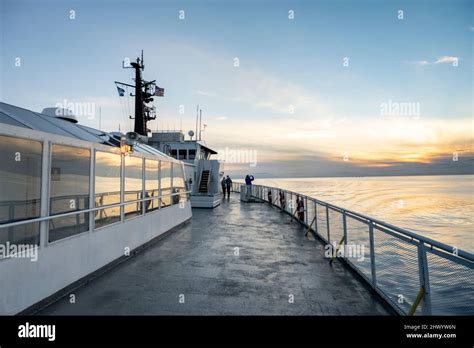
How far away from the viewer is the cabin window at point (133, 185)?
6.40 meters

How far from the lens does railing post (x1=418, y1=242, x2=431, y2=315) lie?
3.03m

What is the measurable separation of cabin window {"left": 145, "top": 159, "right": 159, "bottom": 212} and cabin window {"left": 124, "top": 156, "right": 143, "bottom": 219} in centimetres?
31

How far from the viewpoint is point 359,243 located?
524 cm

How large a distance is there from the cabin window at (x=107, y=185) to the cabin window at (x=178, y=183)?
3592 mm

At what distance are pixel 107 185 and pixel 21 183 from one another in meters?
1.73

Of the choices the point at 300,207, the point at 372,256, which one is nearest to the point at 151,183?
the point at 372,256

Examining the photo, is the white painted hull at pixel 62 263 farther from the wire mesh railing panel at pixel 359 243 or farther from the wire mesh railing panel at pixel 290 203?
the wire mesh railing panel at pixel 290 203

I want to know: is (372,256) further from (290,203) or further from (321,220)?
(290,203)

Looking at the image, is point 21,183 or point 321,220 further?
point 321,220

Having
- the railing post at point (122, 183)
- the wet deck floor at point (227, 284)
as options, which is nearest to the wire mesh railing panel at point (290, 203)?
the wet deck floor at point (227, 284)

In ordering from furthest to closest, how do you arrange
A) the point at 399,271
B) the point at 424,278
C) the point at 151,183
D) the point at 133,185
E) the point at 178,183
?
the point at 178,183 < the point at 151,183 < the point at 133,185 < the point at 399,271 < the point at 424,278

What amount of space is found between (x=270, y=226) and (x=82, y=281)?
6904 mm

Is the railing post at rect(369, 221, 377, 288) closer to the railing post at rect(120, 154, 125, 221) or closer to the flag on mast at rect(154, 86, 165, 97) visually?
the railing post at rect(120, 154, 125, 221)
